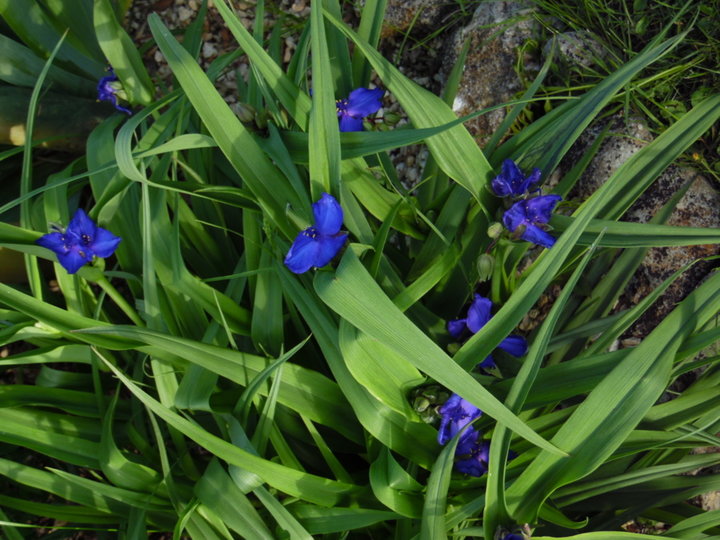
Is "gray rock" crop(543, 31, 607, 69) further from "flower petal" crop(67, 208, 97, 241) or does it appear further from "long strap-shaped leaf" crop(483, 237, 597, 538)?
"flower petal" crop(67, 208, 97, 241)

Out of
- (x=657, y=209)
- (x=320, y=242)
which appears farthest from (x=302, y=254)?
(x=657, y=209)

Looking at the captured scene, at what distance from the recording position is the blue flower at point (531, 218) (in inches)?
34.0

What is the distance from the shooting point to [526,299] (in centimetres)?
83

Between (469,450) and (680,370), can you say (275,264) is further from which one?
(680,370)

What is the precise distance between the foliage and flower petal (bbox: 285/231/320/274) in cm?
1

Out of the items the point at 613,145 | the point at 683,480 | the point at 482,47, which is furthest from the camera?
the point at 482,47

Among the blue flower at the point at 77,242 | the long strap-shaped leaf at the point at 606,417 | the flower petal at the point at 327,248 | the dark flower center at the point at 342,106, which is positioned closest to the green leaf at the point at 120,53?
the blue flower at the point at 77,242

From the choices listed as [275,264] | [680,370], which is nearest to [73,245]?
[275,264]

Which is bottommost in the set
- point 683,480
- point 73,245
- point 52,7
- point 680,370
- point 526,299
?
point 683,480

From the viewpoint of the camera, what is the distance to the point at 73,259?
3.35 feet

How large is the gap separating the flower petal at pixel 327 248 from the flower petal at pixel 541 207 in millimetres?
266

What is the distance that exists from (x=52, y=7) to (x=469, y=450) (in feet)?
4.50

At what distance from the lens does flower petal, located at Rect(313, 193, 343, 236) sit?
2.66 feet

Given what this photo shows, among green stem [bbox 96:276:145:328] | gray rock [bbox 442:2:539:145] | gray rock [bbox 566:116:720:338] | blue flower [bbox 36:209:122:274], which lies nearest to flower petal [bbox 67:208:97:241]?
blue flower [bbox 36:209:122:274]
